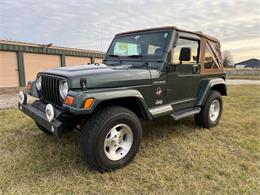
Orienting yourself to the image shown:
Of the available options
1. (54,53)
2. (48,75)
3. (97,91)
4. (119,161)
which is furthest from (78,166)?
(54,53)

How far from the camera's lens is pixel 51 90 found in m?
2.83

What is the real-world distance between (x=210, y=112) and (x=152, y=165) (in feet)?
7.62

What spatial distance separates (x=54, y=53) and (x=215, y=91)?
11920mm

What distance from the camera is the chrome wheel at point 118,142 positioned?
2645 mm

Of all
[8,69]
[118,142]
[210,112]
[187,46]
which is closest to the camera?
[118,142]

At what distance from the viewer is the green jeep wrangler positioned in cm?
242

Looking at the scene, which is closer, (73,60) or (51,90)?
(51,90)

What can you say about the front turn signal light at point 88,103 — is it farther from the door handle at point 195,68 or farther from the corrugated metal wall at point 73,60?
the corrugated metal wall at point 73,60

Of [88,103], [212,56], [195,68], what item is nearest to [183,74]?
[195,68]

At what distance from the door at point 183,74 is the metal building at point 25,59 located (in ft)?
35.6

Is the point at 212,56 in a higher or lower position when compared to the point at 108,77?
higher

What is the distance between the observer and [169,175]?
2.58 meters

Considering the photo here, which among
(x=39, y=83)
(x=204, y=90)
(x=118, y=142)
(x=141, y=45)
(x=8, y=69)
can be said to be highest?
(x=141, y=45)

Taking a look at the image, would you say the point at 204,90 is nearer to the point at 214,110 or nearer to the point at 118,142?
the point at 214,110
